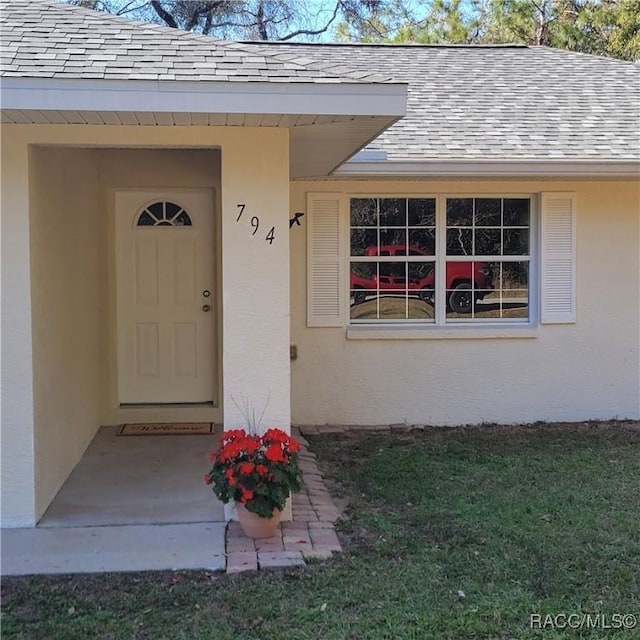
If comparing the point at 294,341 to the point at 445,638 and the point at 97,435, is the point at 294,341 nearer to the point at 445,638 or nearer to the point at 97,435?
the point at 97,435

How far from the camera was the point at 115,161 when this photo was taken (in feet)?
25.2

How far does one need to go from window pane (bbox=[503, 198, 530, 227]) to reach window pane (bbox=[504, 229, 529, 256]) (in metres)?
0.09

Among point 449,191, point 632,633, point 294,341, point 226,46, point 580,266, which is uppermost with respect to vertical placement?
point 226,46

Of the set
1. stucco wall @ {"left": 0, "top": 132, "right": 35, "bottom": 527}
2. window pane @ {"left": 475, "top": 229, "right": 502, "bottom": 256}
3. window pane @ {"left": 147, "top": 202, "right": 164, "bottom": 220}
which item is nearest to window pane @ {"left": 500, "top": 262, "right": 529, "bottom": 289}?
window pane @ {"left": 475, "top": 229, "right": 502, "bottom": 256}

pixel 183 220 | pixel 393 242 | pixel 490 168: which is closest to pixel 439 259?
pixel 393 242

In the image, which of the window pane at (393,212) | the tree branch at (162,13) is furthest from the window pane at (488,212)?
the tree branch at (162,13)

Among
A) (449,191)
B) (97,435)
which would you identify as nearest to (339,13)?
(449,191)

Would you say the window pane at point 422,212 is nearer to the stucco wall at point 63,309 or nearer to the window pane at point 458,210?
the window pane at point 458,210

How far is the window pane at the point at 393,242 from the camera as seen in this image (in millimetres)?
8188

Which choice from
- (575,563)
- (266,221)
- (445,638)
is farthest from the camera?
(266,221)

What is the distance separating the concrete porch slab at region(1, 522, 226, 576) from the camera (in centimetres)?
423

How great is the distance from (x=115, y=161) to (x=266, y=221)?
3.46 metres

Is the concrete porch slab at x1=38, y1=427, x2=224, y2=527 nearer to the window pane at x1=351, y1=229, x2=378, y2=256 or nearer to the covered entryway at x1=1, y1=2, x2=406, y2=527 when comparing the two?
the covered entryway at x1=1, y1=2, x2=406, y2=527

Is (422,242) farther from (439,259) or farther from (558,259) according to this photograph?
(558,259)
